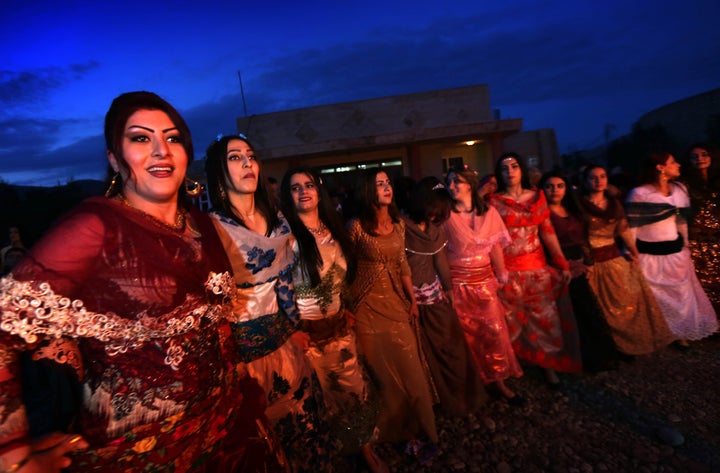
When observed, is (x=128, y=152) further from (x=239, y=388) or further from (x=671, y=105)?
(x=671, y=105)

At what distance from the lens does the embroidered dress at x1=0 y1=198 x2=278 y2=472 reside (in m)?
1.07

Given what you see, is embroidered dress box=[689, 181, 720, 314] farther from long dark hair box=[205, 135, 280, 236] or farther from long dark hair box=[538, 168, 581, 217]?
long dark hair box=[205, 135, 280, 236]

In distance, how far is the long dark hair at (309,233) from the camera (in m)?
2.46

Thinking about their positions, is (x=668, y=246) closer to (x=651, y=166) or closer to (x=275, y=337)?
(x=651, y=166)

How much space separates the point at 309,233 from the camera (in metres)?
2.52

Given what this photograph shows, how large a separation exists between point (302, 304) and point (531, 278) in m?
2.39

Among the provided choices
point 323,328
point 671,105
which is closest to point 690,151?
point 323,328

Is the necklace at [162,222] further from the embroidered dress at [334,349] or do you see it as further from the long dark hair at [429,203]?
the long dark hair at [429,203]

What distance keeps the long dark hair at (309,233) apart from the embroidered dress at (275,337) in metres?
0.28

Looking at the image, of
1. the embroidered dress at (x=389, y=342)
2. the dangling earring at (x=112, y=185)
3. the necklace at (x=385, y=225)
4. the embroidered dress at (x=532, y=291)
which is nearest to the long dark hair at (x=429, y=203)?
the necklace at (x=385, y=225)

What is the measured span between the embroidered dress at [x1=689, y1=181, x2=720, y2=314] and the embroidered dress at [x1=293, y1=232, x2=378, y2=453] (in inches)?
175

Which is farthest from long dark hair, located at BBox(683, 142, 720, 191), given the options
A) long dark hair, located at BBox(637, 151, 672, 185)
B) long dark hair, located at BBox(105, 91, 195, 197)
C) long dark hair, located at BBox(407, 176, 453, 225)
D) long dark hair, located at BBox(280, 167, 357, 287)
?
long dark hair, located at BBox(105, 91, 195, 197)

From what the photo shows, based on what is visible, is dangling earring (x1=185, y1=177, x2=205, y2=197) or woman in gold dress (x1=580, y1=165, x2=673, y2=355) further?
woman in gold dress (x1=580, y1=165, x2=673, y2=355)

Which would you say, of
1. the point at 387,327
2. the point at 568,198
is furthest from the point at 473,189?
the point at 387,327
